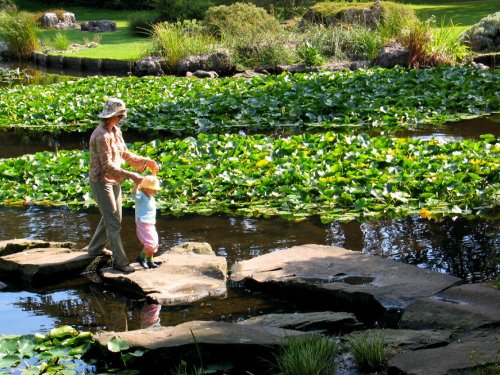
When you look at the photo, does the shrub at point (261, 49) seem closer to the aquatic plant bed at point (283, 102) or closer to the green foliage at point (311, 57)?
the green foliage at point (311, 57)

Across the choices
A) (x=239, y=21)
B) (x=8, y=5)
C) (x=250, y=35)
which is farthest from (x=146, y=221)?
(x=8, y=5)

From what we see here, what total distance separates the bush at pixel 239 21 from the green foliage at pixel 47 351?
19.8 metres

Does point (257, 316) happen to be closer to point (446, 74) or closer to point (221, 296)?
point (221, 296)

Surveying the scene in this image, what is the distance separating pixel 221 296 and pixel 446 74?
11.9 m

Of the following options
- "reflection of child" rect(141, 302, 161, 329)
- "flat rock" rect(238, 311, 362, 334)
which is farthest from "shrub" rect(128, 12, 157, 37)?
"flat rock" rect(238, 311, 362, 334)

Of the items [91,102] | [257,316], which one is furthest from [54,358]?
[91,102]

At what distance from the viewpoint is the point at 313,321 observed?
22.1 ft

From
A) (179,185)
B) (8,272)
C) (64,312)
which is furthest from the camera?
(179,185)

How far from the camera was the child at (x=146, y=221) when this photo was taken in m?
8.45

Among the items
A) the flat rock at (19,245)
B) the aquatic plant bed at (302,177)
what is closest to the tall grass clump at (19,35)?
the aquatic plant bed at (302,177)

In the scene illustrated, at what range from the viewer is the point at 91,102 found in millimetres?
18875

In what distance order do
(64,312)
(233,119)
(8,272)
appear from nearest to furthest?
(64,312), (8,272), (233,119)

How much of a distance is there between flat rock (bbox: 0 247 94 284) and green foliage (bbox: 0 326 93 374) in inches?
71.2

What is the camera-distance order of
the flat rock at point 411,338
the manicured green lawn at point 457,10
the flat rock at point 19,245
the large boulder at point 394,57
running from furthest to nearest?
the manicured green lawn at point 457,10, the large boulder at point 394,57, the flat rock at point 19,245, the flat rock at point 411,338
